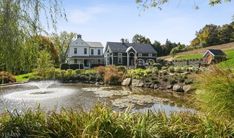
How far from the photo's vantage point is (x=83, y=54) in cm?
Result: 6544

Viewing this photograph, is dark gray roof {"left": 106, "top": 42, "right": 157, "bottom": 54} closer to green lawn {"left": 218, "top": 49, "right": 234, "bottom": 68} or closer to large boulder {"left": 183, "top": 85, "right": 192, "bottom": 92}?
green lawn {"left": 218, "top": 49, "right": 234, "bottom": 68}

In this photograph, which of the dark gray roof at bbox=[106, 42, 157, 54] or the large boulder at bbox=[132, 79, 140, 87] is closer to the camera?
the large boulder at bbox=[132, 79, 140, 87]

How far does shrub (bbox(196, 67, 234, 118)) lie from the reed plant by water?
127 cm

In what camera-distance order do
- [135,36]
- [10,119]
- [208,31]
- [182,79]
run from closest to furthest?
[10,119], [182,79], [208,31], [135,36]

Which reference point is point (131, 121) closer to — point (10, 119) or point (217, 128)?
point (217, 128)

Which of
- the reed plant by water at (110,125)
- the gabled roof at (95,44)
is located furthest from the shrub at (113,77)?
the gabled roof at (95,44)

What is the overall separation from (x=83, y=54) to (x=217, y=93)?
194 ft

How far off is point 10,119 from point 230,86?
4594 millimetres

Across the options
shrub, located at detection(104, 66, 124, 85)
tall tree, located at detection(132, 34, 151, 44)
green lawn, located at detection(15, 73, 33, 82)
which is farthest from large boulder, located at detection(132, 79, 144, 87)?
tall tree, located at detection(132, 34, 151, 44)

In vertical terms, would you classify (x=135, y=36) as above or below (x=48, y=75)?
above

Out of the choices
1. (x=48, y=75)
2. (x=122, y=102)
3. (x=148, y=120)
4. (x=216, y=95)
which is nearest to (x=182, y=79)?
(x=122, y=102)

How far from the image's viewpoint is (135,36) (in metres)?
90.0

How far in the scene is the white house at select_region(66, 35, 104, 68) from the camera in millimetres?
64500

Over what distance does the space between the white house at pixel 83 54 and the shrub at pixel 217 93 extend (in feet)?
183
